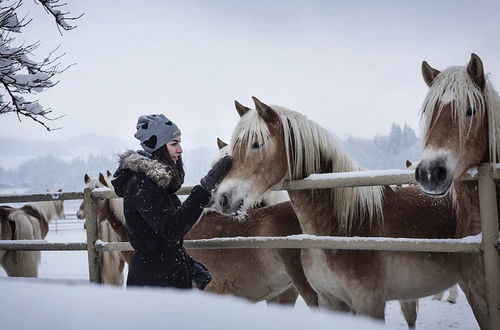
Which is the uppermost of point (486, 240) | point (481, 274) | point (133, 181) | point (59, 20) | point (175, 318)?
point (59, 20)

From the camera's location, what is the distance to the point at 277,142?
3094 millimetres

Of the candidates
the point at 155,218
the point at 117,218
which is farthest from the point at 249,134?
the point at 117,218

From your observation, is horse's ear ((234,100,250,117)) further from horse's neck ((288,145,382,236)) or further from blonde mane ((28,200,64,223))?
blonde mane ((28,200,64,223))

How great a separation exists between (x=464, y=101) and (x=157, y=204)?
6.24 ft

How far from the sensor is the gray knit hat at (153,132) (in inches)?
86.7

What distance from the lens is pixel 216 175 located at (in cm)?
242

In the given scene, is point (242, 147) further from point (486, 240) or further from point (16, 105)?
point (16, 105)

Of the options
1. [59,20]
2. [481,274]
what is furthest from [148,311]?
[59,20]

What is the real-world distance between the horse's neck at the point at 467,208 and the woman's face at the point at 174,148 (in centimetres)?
187

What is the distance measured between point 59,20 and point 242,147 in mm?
3180

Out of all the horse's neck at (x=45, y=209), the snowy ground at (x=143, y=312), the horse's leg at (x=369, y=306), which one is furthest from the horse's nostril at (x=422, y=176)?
the horse's neck at (x=45, y=209)

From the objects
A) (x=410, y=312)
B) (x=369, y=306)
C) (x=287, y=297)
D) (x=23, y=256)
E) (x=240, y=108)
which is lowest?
(x=410, y=312)

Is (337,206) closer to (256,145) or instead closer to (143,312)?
(256,145)

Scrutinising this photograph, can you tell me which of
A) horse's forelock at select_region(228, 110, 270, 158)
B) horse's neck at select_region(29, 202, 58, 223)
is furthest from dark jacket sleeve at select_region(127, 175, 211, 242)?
horse's neck at select_region(29, 202, 58, 223)
